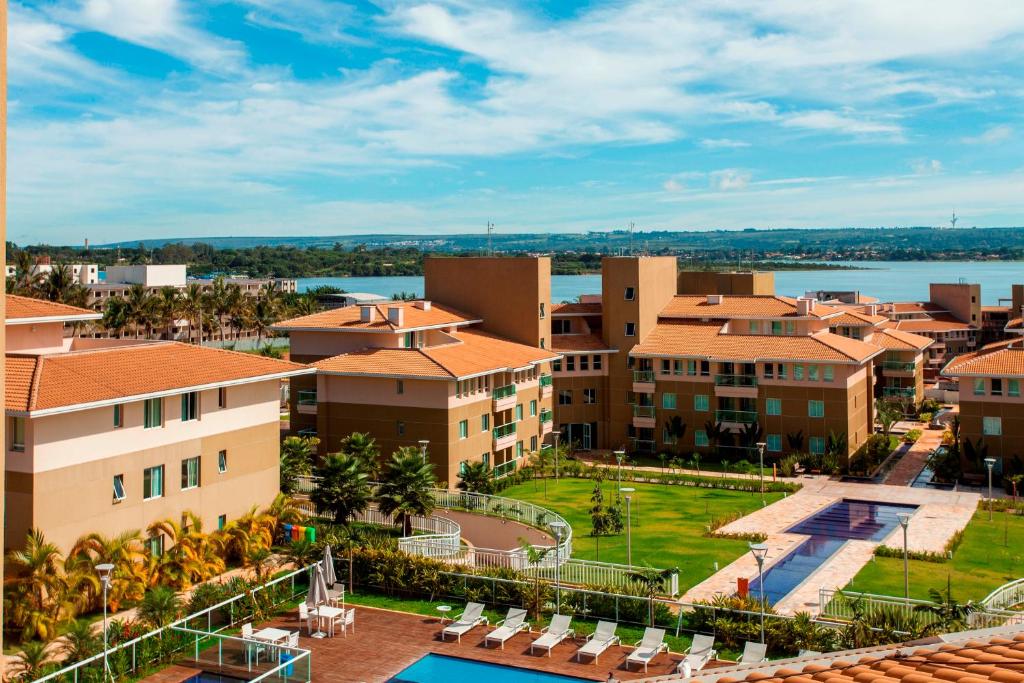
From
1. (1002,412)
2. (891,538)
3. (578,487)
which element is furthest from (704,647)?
(1002,412)

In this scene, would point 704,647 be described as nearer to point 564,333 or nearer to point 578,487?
point 578,487

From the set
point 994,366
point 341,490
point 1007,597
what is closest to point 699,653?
point 1007,597

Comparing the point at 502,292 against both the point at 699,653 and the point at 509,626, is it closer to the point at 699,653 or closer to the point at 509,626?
the point at 509,626

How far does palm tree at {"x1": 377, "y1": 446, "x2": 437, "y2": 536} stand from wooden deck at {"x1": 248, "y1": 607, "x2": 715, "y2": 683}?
23.2ft

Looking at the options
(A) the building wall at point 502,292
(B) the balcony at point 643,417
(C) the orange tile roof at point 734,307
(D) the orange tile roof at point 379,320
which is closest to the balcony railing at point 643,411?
(B) the balcony at point 643,417

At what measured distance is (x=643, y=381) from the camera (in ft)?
183

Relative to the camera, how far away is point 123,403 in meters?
29.0

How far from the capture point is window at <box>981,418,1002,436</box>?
154 ft

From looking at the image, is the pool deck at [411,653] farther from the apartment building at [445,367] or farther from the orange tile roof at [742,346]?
the orange tile roof at [742,346]

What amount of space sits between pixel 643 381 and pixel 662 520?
15.8 metres

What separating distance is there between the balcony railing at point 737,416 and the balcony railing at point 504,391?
1220 cm

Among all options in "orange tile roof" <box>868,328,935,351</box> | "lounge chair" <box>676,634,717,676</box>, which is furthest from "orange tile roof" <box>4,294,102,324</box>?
"orange tile roof" <box>868,328,935,351</box>

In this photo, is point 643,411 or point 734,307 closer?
point 643,411

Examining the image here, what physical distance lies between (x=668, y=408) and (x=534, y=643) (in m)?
31.8
